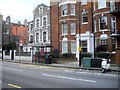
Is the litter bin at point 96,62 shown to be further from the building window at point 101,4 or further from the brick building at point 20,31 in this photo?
the brick building at point 20,31

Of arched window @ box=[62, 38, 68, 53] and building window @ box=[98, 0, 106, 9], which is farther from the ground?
building window @ box=[98, 0, 106, 9]

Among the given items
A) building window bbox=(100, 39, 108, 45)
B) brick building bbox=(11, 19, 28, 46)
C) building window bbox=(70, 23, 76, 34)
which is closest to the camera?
building window bbox=(100, 39, 108, 45)

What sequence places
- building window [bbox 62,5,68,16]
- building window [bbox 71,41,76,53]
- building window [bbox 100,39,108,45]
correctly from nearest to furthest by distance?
building window [bbox 100,39,108,45]
building window [bbox 71,41,76,53]
building window [bbox 62,5,68,16]

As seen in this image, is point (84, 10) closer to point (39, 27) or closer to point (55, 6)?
point (55, 6)

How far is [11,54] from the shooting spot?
3744 centimetres

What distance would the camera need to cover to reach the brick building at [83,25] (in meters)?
26.1

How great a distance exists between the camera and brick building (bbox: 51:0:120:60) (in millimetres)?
26125

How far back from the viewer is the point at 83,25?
30.2 metres

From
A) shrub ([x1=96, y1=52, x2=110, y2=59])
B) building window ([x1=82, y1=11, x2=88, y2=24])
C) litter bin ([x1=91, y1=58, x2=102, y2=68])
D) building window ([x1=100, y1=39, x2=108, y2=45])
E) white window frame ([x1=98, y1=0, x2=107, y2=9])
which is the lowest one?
litter bin ([x1=91, y1=58, x2=102, y2=68])

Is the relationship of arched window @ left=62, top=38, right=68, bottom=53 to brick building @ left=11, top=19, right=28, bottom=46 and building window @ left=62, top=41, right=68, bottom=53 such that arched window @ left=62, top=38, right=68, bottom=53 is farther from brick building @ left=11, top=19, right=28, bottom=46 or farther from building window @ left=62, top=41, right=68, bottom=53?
brick building @ left=11, top=19, right=28, bottom=46

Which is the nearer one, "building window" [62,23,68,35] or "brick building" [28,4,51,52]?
"building window" [62,23,68,35]

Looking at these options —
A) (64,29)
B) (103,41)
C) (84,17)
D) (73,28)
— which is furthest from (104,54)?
(64,29)

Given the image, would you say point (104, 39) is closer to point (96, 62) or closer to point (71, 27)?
point (71, 27)

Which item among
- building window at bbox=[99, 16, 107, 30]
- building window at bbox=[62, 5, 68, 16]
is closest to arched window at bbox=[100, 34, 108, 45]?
building window at bbox=[99, 16, 107, 30]
